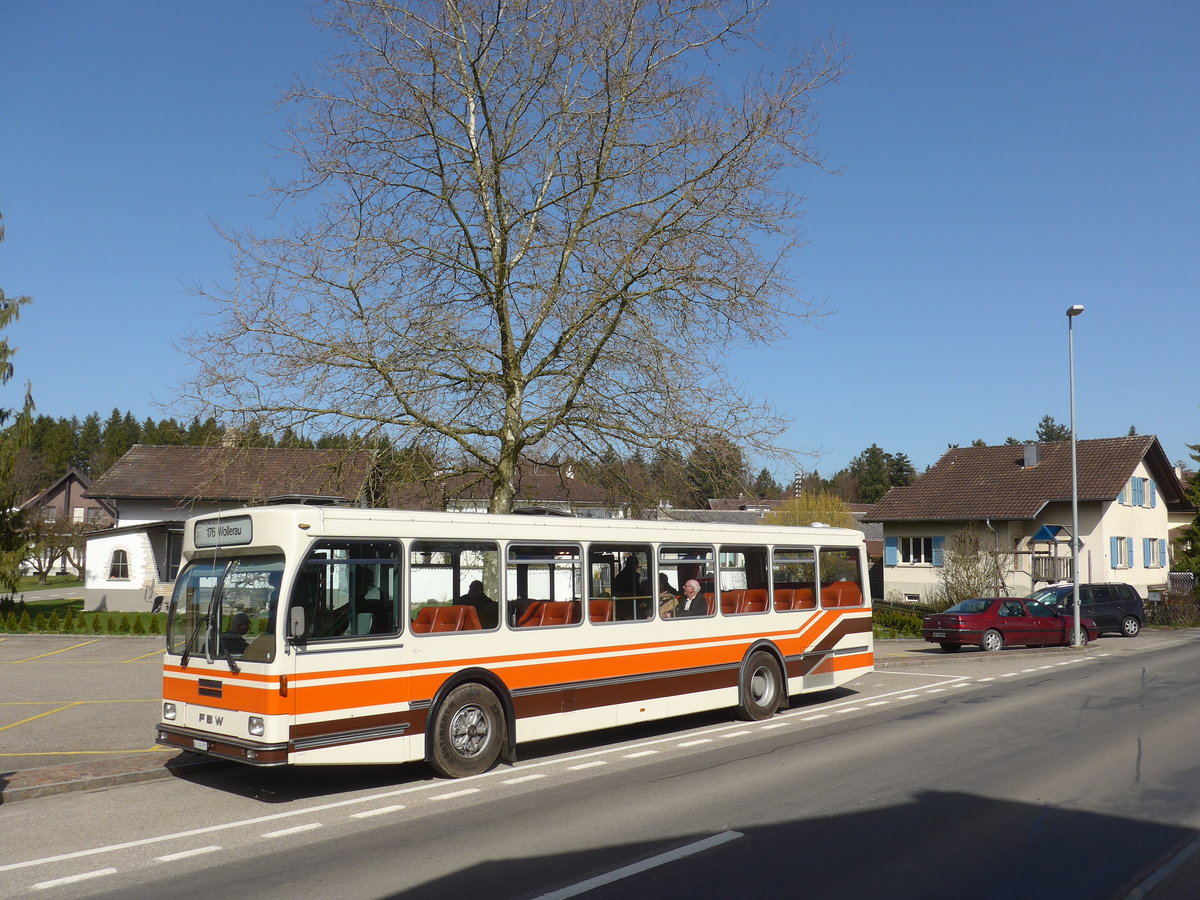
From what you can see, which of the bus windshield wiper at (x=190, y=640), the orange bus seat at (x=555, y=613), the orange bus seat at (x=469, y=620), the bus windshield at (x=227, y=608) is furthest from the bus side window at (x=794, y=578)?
the bus windshield wiper at (x=190, y=640)

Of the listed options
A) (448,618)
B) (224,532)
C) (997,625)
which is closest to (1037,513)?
(997,625)

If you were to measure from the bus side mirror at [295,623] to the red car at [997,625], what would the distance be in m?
22.1

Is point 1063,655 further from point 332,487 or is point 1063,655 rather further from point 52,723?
point 52,723

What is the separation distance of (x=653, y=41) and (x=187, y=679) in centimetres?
1228

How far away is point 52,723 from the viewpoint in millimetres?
13539

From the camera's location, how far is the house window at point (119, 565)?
128ft

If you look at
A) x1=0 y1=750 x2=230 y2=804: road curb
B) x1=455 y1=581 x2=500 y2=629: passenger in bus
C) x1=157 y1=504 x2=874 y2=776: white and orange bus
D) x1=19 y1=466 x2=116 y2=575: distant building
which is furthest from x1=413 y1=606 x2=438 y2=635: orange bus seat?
x1=19 y1=466 x2=116 y2=575: distant building

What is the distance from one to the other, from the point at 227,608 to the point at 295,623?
3.47 ft

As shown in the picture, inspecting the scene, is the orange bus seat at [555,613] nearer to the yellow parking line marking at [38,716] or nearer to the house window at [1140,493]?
the yellow parking line marking at [38,716]

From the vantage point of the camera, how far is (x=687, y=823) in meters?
8.15

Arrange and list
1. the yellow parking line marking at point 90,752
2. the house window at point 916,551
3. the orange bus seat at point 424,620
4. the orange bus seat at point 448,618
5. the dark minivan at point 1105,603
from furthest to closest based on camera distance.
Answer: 1. the house window at point 916,551
2. the dark minivan at point 1105,603
3. the yellow parking line marking at point 90,752
4. the orange bus seat at point 448,618
5. the orange bus seat at point 424,620

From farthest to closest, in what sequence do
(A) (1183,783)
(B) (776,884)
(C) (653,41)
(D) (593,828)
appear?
1. (C) (653,41)
2. (A) (1183,783)
3. (D) (593,828)
4. (B) (776,884)

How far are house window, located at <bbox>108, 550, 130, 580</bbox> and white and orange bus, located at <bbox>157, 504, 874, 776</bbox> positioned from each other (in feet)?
104

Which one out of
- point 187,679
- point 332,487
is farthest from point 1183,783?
point 332,487
